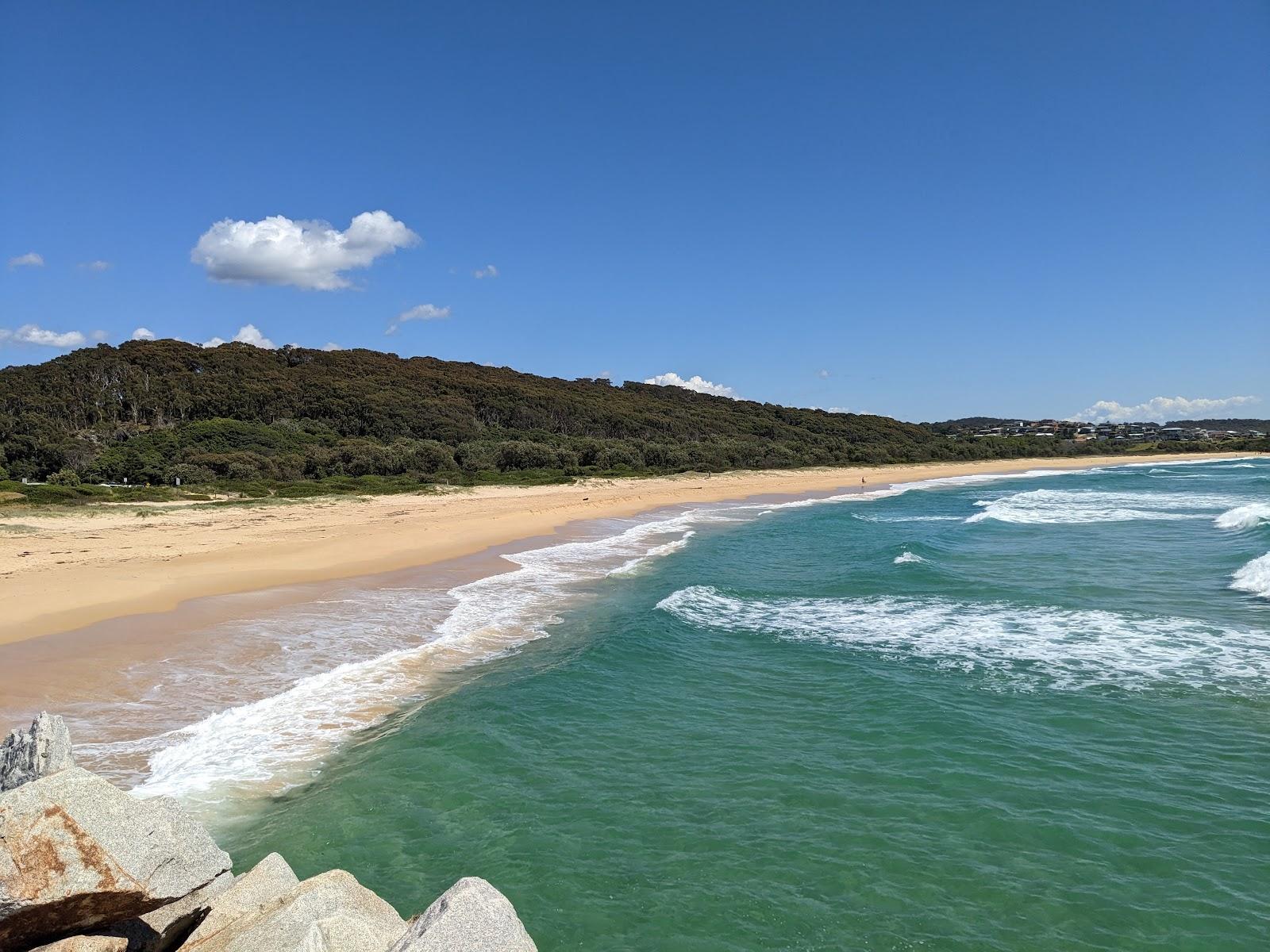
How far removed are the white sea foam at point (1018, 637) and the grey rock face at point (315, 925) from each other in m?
8.76

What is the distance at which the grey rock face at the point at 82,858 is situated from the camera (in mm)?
3676

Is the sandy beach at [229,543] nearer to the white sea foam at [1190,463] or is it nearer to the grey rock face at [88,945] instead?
the grey rock face at [88,945]

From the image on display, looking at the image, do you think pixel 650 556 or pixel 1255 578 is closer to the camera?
pixel 1255 578

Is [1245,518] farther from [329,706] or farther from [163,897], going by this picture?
[163,897]

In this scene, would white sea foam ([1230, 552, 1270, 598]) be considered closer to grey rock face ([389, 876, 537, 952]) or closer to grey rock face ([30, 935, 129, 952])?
grey rock face ([389, 876, 537, 952])

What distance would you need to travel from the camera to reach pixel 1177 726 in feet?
27.3

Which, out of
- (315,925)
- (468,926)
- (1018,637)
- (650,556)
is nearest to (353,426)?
(650,556)

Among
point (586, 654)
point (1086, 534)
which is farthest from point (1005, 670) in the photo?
point (1086, 534)

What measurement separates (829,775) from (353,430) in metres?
61.3

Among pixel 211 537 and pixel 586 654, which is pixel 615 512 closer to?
pixel 211 537

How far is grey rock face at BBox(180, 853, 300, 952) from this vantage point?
4.00m

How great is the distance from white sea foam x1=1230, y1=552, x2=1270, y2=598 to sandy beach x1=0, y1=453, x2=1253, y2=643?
19126 mm

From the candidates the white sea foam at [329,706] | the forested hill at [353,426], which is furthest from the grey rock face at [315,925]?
the forested hill at [353,426]

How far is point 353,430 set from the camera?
6244cm
